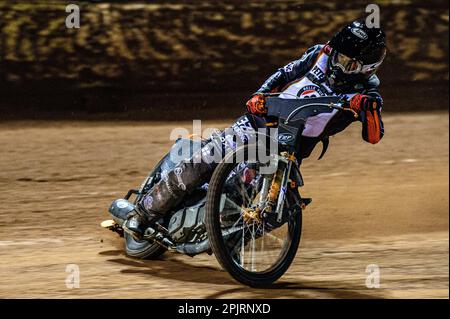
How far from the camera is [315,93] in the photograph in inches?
224

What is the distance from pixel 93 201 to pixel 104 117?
4.52m

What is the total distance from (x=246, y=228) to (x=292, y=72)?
1132 millimetres

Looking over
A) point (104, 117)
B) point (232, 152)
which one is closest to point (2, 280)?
point (232, 152)

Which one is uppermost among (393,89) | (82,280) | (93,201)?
(393,89)

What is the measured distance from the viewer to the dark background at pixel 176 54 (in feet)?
43.2

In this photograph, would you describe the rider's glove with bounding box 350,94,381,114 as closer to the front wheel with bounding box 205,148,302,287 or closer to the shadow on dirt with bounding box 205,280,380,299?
the front wheel with bounding box 205,148,302,287

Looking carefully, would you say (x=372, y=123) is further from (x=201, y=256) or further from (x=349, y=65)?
(x=201, y=256)

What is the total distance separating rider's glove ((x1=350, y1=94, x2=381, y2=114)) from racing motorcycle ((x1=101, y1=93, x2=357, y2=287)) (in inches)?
2.7

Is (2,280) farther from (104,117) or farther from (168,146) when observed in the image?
(104,117)

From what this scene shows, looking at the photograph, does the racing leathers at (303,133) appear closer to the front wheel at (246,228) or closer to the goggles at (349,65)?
the goggles at (349,65)

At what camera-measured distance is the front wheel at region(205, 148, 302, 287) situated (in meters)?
5.25

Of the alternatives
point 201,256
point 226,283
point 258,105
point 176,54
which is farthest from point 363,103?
point 176,54

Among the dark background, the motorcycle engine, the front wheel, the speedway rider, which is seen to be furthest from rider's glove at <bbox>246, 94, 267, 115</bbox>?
the dark background

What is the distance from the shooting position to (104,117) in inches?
505
